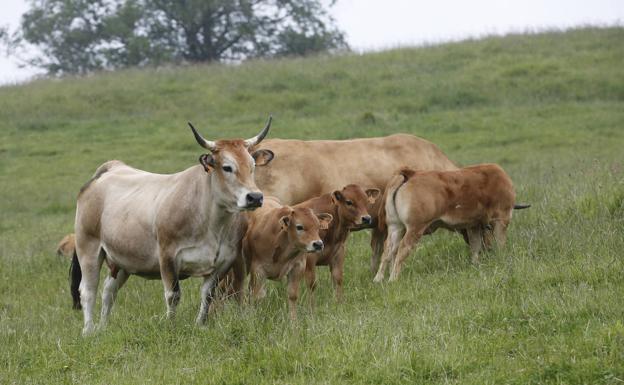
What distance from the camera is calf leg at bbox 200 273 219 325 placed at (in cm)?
909

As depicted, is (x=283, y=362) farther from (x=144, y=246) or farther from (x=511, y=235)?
(x=511, y=235)

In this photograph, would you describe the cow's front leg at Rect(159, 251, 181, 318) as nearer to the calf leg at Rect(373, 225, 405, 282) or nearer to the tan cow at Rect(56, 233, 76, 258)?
the calf leg at Rect(373, 225, 405, 282)

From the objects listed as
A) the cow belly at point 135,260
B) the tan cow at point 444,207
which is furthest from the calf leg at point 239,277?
the tan cow at point 444,207

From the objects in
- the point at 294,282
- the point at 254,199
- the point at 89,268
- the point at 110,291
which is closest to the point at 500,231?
the point at 294,282

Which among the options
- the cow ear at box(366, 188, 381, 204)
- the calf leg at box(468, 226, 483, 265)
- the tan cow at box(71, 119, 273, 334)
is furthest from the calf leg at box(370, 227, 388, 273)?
the tan cow at box(71, 119, 273, 334)

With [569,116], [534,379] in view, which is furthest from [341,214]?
[569,116]

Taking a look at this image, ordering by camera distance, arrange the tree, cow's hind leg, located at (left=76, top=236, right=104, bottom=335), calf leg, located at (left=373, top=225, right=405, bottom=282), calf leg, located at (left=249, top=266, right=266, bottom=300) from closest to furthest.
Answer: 1. calf leg, located at (left=249, top=266, right=266, bottom=300)
2. cow's hind leg, located at (left=76, top=236, right=104, bottom=335)
3. calf leg, located at (left=373, top=225, right=405, bottom=282)
4. the tree

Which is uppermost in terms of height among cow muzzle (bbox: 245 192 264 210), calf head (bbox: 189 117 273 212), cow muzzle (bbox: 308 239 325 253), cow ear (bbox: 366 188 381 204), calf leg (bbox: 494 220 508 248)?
calf head (bbox: 189 117 273 212)

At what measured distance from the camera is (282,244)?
9.38m

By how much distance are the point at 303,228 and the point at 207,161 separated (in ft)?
3.50

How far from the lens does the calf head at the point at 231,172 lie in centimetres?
903

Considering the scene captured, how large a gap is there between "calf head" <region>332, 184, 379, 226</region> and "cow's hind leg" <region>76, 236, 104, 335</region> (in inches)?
99.6

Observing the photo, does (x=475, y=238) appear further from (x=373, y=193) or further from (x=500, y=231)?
(x=373, y=193)

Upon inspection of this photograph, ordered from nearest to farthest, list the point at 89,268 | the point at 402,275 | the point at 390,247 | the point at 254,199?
the point at 254,199 → the point at 89,268 → the point at 402,275 → the point at 390,247
